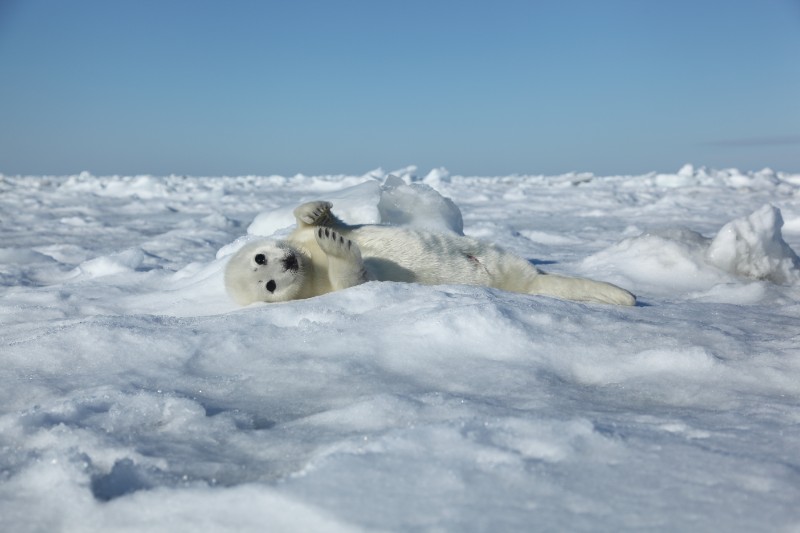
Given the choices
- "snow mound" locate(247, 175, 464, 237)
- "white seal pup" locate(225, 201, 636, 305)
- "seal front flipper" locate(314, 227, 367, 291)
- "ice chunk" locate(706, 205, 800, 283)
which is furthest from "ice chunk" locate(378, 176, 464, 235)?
"ice chunk" locate(706, 205, 800, 283)

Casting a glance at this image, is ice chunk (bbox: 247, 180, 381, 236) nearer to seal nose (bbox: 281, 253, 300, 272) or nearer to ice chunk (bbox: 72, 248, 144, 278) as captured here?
ice chunk (bbox: 72, 248, 144, 278)

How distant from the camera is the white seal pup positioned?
2629 millimetres

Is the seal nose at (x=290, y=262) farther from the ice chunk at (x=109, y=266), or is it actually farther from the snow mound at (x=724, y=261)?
the ice chunk at (x=109, y=266)

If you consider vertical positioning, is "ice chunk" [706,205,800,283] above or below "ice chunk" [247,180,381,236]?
below

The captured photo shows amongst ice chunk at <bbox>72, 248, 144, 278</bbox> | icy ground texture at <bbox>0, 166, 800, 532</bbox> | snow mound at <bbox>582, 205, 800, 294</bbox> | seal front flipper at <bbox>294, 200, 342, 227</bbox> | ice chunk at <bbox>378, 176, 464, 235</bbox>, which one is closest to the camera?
icy ground texture at <bbox>0, 166, 800, 532</bbox>

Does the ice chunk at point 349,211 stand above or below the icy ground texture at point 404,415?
above

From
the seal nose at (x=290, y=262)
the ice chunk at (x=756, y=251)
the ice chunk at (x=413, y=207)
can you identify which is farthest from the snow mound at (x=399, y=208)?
the ice chunk at (x=756, y=251)

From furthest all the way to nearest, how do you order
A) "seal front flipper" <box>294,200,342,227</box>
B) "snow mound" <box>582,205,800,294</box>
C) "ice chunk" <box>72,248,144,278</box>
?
1. "ice chunk" <box>72,248,144,278</box>
2. "snow mound" <box>582,205,800,294</box>
3. "seal front flipper" <box>294,200,342,227</box>

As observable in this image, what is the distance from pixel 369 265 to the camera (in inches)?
113

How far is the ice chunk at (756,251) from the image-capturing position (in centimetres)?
378

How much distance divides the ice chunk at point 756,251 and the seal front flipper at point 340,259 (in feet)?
7.62

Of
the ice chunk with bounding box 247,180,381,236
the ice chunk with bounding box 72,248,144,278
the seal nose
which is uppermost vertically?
the ice chunk with bounding box 247,180,381,236

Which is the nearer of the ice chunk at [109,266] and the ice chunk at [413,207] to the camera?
the ice chunk at [413,207]

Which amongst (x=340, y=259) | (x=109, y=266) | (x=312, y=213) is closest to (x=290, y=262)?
(x=340, y=259)
